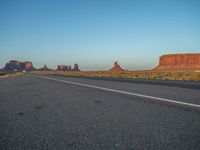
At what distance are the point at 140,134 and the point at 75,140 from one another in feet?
2.97

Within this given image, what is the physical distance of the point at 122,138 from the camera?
260 centimetres

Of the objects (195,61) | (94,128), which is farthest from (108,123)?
(195,61)

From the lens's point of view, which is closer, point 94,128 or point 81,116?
point 94,128

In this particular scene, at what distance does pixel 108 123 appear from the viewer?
339cm

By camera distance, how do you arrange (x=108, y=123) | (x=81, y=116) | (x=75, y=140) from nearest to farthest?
1. (x=75, y=140)
2. (x=108, y=123)
3. (x=81, y=116)

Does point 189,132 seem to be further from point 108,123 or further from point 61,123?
point 61,123

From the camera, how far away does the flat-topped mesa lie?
150 m

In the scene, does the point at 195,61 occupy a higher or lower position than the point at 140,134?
higher

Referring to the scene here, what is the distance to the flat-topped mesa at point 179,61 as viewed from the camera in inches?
5925

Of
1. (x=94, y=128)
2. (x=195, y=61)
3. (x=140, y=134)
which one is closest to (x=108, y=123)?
(x=94, y=128)

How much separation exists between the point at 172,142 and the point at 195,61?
6538 inches

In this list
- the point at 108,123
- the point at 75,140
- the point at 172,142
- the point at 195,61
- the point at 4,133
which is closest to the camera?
the point at 172,142

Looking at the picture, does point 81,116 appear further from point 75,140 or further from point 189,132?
point 189,132

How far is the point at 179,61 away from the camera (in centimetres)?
15812
